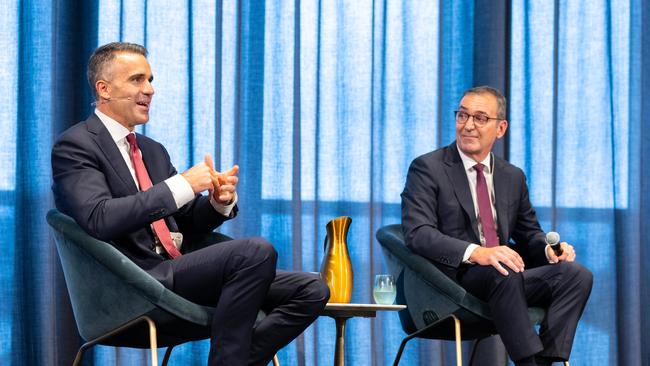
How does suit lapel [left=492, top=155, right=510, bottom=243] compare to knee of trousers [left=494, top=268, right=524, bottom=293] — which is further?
suit lapel [left=492, top=155, right=510, bottom=243]

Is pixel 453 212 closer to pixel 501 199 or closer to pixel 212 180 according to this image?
pixel 501 199

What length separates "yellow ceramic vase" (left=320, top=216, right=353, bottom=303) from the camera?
3535mm

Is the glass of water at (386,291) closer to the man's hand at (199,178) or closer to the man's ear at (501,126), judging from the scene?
the man's ear at (501,126)

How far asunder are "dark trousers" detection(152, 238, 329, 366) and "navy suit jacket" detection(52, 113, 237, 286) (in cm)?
10

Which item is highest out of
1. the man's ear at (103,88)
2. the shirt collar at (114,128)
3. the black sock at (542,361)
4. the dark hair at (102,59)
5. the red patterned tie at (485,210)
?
the dark hair at (102,59)

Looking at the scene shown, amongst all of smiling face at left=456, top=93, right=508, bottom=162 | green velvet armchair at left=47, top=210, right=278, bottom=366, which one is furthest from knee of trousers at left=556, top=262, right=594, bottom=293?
green velvet armchair at left=47, top=210, right=278, bottom=366

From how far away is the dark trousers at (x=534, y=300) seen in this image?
3.14 metres

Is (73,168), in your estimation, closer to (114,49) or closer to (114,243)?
(114,243)

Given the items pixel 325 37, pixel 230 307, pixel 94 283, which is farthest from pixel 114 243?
pixel 325 37

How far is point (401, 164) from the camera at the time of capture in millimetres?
4523

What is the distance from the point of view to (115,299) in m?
2.75

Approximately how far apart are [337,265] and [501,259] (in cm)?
66

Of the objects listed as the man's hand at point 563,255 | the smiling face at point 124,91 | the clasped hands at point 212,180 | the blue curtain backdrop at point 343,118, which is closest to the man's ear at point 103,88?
the smiling face at point 124,91

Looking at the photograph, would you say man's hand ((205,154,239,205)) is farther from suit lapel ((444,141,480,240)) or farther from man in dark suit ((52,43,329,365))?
suit lapel ((444,141,480,240))
